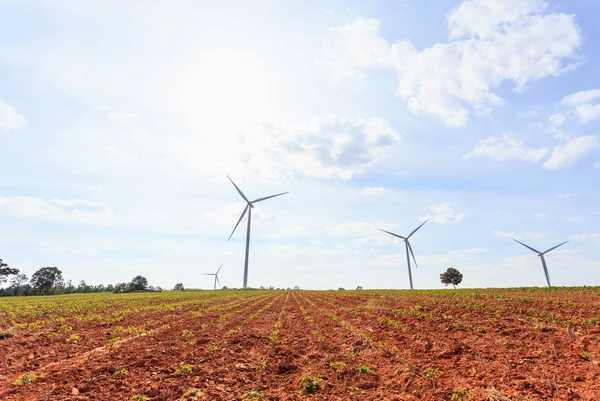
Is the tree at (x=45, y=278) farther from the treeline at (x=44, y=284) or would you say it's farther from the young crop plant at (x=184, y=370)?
the young crop plant at (x=184, y=370)

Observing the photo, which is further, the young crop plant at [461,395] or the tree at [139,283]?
the tree at [139,283]

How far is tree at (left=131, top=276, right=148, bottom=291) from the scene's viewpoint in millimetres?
138875

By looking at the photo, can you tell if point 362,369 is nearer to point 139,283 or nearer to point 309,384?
point 309,384

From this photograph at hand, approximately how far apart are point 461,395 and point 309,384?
4.69m

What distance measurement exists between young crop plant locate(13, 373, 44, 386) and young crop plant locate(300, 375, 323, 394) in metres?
8.96

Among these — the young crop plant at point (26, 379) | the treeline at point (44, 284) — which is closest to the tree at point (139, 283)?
the treeline at point (44, 284)

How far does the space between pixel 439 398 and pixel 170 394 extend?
8.21 meters

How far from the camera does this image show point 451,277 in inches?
4934

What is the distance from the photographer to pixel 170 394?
9.82 m

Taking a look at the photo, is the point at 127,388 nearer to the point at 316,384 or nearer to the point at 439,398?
the point at 316,384

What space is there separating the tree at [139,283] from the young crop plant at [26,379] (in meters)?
146

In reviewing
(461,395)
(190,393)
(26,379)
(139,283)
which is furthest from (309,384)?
(139,283)

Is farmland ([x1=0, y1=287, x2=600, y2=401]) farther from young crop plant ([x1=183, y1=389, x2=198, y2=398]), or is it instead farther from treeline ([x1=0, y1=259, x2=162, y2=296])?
treeline ([x1=0, y1=259, x2=162, y2=296])

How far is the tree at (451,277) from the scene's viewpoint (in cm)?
12438
